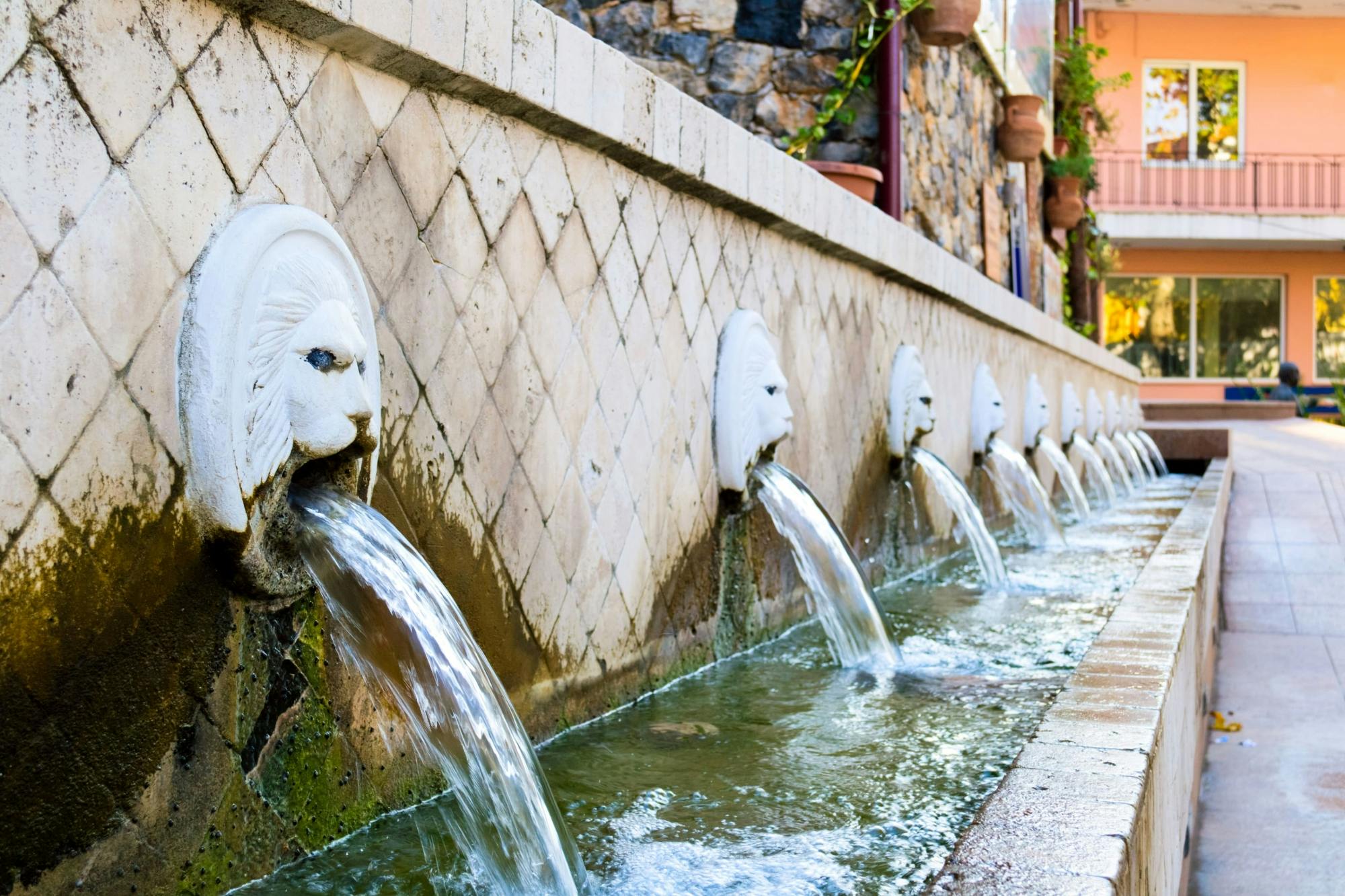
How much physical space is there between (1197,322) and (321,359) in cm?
2432

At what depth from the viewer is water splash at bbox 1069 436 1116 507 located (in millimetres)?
9180

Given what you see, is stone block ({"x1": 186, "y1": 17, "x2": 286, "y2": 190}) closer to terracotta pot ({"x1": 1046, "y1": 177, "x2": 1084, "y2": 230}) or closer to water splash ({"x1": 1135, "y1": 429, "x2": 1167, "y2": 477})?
water splash ({"x1": 1135, "y1": 429, "x2": 1167, "y2": 477})

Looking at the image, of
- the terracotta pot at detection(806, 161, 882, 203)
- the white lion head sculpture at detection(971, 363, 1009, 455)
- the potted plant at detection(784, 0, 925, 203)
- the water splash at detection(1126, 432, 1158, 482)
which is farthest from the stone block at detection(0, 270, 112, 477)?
the water splash at detection(1126, 432, 1158, 482)

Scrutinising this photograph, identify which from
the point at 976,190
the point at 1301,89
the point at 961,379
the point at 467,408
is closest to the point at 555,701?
the point at 467,408

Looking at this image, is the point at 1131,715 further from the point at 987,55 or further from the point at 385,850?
the point at 987,55

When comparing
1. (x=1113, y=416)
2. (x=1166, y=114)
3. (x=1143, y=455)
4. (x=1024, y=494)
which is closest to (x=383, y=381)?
(x=1024, y=494)

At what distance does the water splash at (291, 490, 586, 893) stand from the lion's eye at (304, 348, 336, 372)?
192 mm

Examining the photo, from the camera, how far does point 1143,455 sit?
1302 centimetres

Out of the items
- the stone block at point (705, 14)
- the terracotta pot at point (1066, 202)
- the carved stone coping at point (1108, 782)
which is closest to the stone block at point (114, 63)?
the carved stone coping at point (1108, 782)

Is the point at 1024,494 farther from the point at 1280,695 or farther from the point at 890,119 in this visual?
the point at 890,119

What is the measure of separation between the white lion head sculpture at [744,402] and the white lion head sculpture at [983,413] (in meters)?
3.03

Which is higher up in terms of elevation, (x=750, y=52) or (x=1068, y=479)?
(x=750, y=52)

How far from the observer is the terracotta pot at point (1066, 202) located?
44.7 ft

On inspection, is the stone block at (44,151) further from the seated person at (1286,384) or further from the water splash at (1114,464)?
the seated person at (1286,384)
